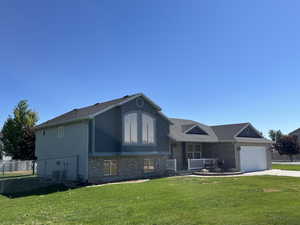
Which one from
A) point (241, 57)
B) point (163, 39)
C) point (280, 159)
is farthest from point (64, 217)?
point (280, 159)

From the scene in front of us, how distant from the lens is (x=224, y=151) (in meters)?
25.7

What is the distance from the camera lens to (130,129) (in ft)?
63.7

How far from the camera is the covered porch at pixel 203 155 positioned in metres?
24.3

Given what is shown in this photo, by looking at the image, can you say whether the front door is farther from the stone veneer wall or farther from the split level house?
the stone veneer wall

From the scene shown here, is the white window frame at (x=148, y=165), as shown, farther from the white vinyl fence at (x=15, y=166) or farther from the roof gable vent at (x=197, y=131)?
the white vinyl fence at (x=15, y=166)

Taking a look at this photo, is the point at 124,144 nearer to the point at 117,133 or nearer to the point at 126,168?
the point at 117,133

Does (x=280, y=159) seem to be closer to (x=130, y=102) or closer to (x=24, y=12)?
(x=130, y=102)

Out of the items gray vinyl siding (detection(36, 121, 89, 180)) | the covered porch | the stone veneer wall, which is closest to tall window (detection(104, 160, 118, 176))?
the stone veneer wall

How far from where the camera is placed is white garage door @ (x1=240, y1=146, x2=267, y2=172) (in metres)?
25.5

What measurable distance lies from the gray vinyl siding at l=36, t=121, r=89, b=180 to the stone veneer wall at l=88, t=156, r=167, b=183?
21.9 inches

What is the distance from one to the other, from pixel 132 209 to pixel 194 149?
18.2 m

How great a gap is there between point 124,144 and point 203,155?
434 inches

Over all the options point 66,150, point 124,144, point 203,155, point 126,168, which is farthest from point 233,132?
point 66,150

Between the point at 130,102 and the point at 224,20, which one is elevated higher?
the point at 224,20
